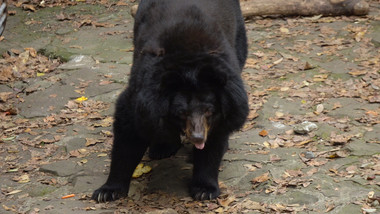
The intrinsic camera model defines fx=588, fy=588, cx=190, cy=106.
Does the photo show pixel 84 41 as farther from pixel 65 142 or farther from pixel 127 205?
pixel 127 205

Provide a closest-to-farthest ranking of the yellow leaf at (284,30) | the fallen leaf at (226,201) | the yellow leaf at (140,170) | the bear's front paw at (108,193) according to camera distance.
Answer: the fallen leaf at (226,201) < the bear's front paw at (108,193) < the yellow leaf at (140,170) < the yellow leaf at (284,30)

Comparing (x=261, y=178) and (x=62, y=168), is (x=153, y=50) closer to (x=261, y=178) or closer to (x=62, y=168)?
(x=261, y=178)

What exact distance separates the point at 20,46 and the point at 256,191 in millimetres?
4989

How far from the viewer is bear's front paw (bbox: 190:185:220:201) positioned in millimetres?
4770

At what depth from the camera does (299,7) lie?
29.1ft

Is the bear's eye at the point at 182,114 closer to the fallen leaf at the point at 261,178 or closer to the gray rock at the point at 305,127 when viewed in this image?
the fallen leaf at the point at 261,178

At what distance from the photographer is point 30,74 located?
24.9ft

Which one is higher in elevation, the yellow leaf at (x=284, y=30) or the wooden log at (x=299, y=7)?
the wooden log at (x=299, y=7)

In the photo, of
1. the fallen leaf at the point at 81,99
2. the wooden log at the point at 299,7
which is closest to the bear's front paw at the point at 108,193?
the fallen leaf at the point at 81,99

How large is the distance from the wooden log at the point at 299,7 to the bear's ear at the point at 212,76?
15.7ft

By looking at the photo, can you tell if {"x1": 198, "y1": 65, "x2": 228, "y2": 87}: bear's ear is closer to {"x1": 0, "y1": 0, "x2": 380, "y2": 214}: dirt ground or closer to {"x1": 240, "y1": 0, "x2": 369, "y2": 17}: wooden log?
{"x1": 0, "y1": 0, "x2": 380, "y2": 214}: dirt ground

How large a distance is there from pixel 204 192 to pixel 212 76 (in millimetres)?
1080

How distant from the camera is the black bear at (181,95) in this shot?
419cm

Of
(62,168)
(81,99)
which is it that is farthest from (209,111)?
(81,99)
